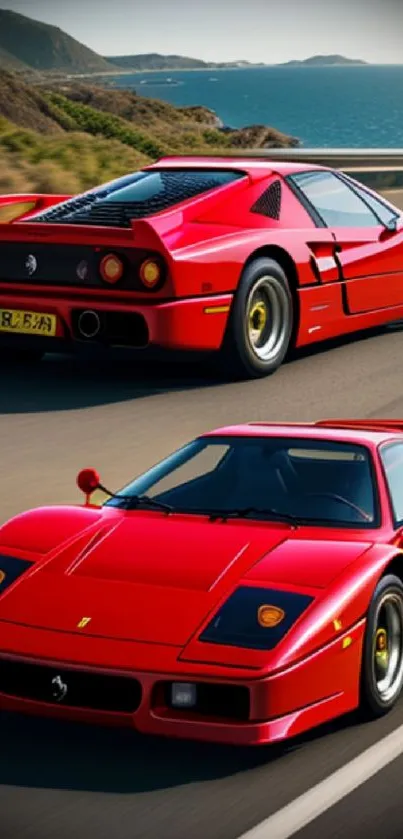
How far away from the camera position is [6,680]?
5848 mm

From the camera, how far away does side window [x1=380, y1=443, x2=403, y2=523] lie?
687 cm

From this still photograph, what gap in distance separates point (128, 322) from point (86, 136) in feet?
55.2

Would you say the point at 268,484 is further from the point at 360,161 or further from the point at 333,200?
the point at 360,161

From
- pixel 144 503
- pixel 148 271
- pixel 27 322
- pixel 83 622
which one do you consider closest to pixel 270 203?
pixel 148 271

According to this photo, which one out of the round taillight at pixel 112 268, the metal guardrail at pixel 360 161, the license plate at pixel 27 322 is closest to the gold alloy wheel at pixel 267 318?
the round taillight at pixel 112 268

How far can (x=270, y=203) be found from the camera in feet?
43.1

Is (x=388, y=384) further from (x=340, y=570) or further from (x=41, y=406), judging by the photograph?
(x=340, y=570)

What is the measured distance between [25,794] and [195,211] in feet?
24.5

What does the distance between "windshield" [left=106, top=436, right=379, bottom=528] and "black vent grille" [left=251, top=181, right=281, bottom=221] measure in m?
5.74

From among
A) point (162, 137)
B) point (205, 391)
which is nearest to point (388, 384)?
point (205, 391)

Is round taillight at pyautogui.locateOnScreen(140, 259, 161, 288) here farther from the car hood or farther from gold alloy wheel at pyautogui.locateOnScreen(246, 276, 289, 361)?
the car hood

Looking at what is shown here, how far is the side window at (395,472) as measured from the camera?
687 cm

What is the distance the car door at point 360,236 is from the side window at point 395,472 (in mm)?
6290

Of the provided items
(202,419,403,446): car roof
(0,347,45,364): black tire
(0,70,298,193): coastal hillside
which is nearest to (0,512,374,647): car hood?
(202,419,403,446): car roof
